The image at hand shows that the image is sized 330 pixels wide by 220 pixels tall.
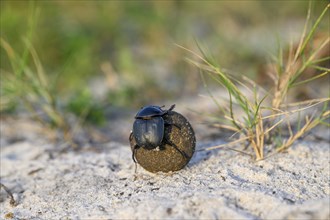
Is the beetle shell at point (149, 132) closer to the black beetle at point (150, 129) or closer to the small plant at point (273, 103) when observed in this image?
the black beetle at point (150, 129)

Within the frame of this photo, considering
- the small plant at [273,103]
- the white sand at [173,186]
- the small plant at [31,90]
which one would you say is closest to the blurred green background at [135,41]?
the small plant at [31,90]

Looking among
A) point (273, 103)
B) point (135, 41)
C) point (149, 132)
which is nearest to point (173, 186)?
point (149, 132)

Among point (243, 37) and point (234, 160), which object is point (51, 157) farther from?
point (243, 37)

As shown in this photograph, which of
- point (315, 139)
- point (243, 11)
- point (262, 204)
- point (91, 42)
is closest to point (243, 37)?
point (243, 11)

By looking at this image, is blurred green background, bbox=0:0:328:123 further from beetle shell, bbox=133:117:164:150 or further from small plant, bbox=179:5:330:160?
beetle shell, bbox=133:117:164:150

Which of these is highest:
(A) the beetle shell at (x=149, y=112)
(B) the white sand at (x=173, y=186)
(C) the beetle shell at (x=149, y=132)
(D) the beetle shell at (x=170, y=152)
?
(A) the beetle shell at (x=149, y=112)

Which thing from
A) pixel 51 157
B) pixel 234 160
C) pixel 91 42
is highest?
pixel 91 42
